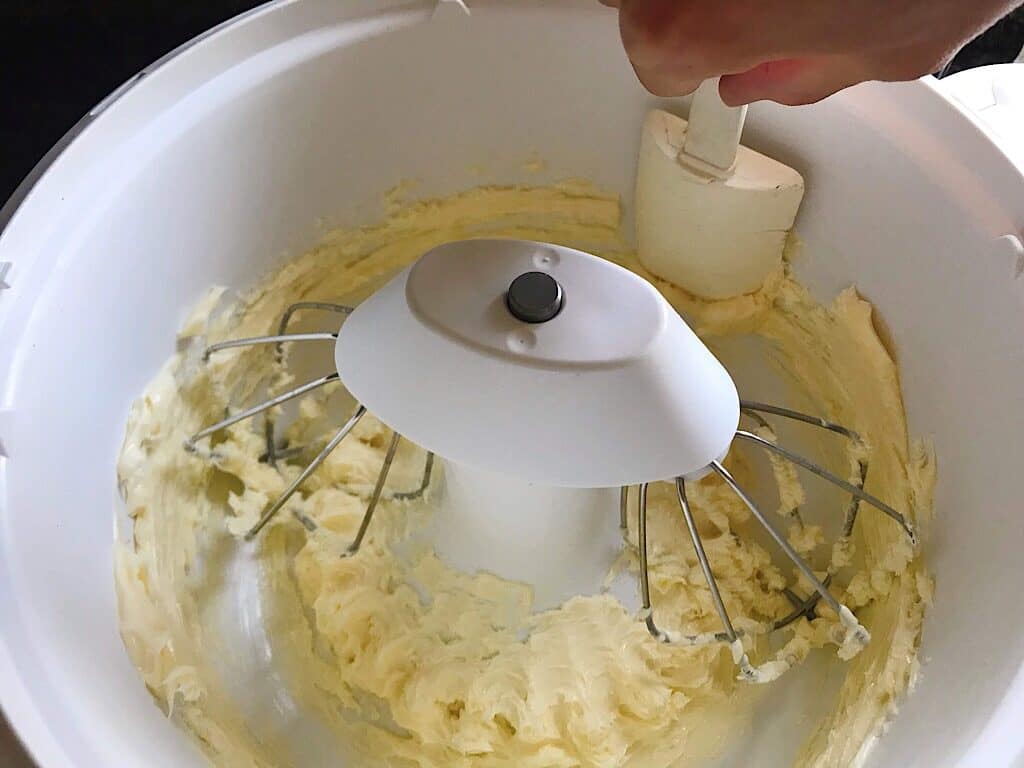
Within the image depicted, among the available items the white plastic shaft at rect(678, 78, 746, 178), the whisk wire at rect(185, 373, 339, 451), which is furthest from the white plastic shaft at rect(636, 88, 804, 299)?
the whisk wire at rect(185, 373, 339, 451)

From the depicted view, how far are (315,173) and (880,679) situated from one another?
50cm

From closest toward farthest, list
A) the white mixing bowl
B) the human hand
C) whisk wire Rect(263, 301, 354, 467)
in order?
the human hand < the white mixing bowl < whisk wire Rect(263, 301, 354, 467)

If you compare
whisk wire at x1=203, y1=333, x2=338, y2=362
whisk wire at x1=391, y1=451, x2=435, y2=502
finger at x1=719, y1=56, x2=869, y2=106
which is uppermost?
finger at x1=719, y1=56, x2=869, y2=106

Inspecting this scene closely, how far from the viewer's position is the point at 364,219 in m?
0.71

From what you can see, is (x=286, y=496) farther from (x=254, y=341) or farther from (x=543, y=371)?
(x=543, y=371)

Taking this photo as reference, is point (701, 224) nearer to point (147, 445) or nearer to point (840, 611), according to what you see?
point (840, 611)

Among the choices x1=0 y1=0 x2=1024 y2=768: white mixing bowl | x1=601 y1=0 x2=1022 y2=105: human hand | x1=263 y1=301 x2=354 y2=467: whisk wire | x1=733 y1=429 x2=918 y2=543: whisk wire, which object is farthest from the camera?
x1=263 y1=301 x2=354 y2=467: whisk wire

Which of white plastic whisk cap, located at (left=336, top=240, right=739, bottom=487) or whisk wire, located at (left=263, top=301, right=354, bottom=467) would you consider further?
whisk wire, located at (left=263, top=301, right=354, bottom=467)

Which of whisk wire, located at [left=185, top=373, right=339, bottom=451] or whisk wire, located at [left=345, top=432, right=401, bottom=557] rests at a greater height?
whisk wire, located at [left=185, top=373, right=339, bottom=451]

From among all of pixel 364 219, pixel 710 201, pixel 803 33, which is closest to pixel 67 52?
pixel 364 219

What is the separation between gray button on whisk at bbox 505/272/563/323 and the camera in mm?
461

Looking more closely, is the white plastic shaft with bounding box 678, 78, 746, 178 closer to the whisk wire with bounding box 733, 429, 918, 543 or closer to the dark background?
the whisk wire with bounding box 733, 429, 918, 543

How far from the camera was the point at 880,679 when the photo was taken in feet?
1.71

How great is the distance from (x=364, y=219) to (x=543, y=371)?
311 millimetres
